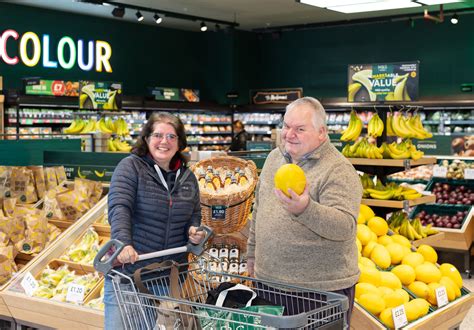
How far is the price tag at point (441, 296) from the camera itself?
13.0 feet

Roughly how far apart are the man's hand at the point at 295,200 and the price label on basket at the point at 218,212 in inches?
55.1

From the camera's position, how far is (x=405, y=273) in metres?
4.05

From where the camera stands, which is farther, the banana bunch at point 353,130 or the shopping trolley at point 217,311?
the banana bunch at point 353,130

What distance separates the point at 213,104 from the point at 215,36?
2360 millimetres

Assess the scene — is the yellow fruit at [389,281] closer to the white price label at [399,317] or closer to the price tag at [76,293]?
the white price label at [399,317]

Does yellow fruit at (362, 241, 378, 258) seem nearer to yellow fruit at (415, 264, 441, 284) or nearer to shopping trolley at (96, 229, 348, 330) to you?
yellow fruit at (415, 264, 441, 284)

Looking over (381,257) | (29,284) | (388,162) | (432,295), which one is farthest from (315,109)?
(388,162)

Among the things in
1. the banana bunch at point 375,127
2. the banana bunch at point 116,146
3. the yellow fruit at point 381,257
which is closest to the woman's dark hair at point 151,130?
the yellow fruit at point 381,257

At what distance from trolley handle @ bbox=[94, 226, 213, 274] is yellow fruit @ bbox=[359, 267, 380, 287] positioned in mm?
Result: 1332

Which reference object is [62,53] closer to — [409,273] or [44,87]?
[44,87]

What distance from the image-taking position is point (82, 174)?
5.90 m

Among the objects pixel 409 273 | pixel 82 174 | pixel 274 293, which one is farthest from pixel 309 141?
pixel 82 174

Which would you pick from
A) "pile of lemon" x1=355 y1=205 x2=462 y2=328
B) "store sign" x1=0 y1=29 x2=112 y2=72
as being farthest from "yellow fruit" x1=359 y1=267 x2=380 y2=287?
"store sign" x1=0 y1=29 x2=112 y2=72

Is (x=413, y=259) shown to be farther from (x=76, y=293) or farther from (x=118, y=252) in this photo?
(x=118, y=252)
